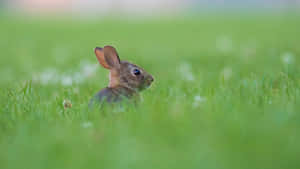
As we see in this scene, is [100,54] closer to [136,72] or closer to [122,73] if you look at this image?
[122,73]

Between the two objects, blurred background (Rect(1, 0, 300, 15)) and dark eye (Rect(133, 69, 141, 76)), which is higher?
blurred background (Rect(1, 0, 300, 15))

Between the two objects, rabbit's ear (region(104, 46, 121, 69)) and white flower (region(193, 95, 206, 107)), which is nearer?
white flower (region(193, 95, 206, 107))

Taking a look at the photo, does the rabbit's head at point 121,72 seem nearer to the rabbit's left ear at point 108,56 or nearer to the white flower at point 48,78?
the rabbit's left ear at point 108,56

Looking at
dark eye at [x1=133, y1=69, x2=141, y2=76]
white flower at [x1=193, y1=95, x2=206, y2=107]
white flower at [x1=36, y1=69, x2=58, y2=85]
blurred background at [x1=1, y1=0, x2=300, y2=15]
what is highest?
blurred background at [x1=1, y1=0, x2=300, y2=15]

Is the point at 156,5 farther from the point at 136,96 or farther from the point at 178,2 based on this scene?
the point at 136,96

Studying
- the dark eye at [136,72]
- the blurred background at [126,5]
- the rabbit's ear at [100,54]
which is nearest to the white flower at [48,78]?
the rabbit's ear at [100,54]

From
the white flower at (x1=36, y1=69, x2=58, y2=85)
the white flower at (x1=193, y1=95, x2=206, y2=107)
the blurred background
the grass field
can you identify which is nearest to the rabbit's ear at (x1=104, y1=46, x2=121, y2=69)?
the grass field

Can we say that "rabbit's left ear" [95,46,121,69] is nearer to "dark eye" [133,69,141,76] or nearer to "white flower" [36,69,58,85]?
"dark eye" [133,69,141,76]
